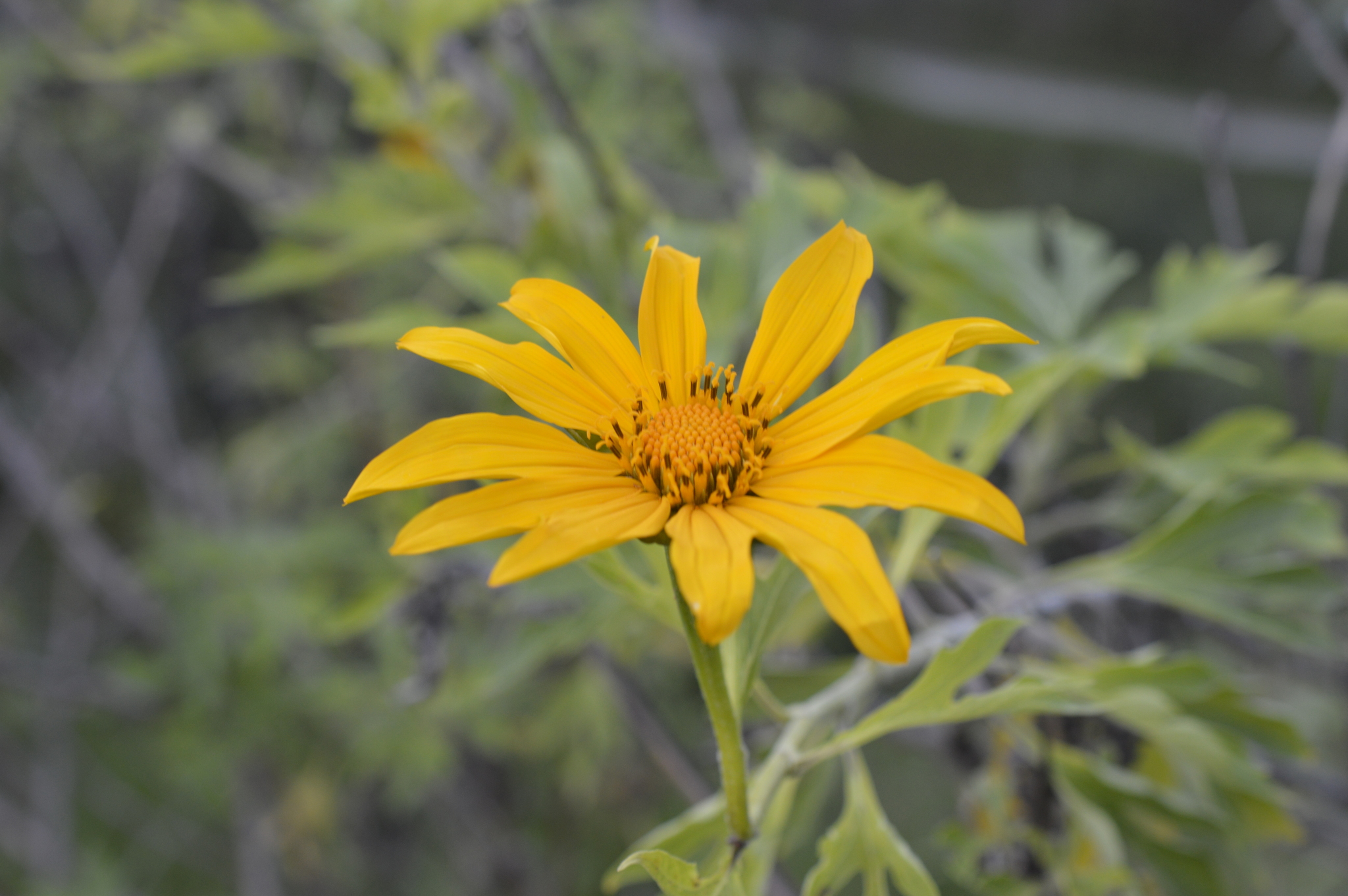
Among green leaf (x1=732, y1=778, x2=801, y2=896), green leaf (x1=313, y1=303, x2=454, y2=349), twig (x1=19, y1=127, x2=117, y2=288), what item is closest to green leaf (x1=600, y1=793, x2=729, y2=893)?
green leaf (x1=732, y1=778, x2=801, y2=896)

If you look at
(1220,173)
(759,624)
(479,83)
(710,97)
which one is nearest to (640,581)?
(759,624)

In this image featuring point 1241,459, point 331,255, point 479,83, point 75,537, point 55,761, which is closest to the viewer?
point 1241,459

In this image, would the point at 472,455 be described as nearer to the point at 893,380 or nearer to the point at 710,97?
the point at 893,380

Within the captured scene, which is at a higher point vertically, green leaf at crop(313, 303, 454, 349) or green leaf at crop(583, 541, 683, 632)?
green leaf at crop(313, 303, 454, 349)

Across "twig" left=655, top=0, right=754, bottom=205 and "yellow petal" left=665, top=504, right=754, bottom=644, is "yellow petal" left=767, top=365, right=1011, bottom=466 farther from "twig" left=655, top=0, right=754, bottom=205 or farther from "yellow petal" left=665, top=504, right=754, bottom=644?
"twig" left=655, top=0, right=754, bottom=205

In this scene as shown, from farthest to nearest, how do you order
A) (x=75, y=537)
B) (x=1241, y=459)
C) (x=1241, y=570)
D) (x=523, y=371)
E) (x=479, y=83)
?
(x=75, y=537), (x=479, y=83), (x=1241, y=459), (x=1241, y=570), (x=523, y=371)

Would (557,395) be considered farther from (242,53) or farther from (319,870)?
(319,870)

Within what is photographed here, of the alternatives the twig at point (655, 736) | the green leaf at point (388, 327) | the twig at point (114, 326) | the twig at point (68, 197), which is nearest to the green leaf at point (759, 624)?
the twig at point (655, 736)

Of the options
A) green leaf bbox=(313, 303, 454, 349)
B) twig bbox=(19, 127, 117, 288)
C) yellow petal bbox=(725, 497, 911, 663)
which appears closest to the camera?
yellow petal bbox=(725, 497, 911, 663)
